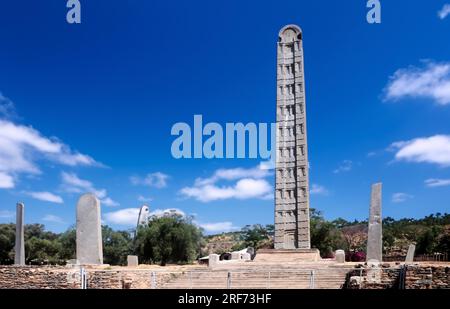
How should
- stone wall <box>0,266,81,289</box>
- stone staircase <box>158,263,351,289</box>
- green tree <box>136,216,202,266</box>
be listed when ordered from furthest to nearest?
green tree <box>136,216,202,266</box>, stone staircase <box>158,263,351,289</box>, stone wall <box>0,266,81,289</box>

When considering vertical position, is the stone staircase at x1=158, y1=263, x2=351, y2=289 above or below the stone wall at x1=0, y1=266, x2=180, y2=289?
below

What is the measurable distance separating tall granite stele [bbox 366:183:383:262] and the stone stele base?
741cm

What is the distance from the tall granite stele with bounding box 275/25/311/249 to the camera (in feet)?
99.5

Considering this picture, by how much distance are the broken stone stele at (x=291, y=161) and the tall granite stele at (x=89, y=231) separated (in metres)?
12.1

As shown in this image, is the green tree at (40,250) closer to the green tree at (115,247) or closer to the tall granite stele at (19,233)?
the green tree at (115,247)

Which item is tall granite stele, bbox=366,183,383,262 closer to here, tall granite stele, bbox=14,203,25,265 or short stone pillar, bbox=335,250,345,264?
short stone pillar, bbox=335,250,345,264

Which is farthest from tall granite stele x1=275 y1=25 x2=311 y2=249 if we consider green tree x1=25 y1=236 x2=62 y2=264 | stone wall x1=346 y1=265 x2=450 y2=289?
green tree x1=25 y1=236 x2=62 y2=264

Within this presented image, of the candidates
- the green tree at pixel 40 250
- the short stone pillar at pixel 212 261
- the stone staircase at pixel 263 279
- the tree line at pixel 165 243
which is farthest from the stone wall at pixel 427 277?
→ the green tree at pixel 40 250

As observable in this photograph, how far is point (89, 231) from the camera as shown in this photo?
2023cm

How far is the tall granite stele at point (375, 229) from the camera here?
20.2 m

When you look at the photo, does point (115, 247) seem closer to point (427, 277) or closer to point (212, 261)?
point (212, 261)
